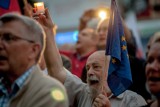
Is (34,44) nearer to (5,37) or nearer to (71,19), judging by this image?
(5,37)

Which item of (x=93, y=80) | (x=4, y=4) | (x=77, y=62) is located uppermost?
(x=4, y=4)

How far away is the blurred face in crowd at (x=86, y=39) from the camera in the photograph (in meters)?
9.92

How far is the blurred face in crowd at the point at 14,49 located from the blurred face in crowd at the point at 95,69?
140 cm

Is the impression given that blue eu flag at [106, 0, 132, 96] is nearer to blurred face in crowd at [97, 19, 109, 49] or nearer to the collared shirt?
the collared shirt

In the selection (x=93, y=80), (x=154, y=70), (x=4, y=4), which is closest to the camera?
(x=154, y=70)

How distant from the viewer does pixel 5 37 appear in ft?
17.1

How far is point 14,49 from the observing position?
5.15 meters

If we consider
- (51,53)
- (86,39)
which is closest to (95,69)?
(51,53)

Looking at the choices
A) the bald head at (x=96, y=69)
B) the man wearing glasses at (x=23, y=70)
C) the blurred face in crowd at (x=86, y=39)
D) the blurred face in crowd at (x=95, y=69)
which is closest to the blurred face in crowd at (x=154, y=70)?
the man wearing glasses at (x=23, y=70)

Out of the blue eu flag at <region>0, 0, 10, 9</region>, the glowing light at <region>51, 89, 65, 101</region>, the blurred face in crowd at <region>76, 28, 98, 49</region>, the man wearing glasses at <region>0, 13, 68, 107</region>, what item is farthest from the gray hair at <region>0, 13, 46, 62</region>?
the blurred face in crowd at <region>76, 28, 98, 49</region>

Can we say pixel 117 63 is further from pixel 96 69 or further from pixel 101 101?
pixel 101 101

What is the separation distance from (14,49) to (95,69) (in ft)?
5.55

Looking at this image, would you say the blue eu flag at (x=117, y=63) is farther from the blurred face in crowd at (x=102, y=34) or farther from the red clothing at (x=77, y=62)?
the red clothing at (x=77, y=62)

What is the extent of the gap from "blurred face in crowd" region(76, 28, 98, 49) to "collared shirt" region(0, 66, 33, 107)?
4.70 meters
